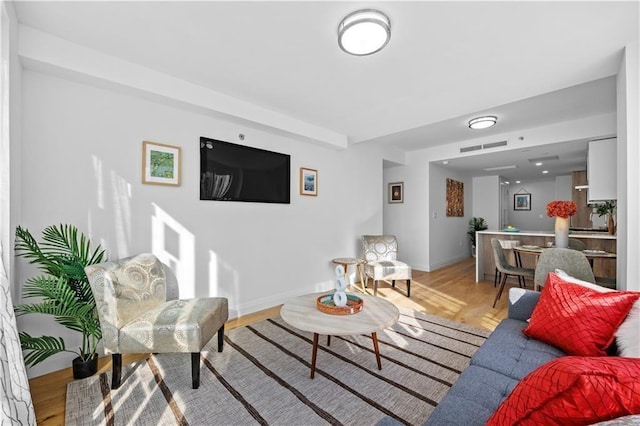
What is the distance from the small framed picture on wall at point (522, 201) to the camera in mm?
8836

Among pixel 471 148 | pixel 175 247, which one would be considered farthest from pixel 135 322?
pixel 471 148

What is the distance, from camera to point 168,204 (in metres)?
2.67

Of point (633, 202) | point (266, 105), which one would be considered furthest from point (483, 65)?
point (266, 105)

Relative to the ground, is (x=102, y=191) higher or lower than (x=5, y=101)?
lower

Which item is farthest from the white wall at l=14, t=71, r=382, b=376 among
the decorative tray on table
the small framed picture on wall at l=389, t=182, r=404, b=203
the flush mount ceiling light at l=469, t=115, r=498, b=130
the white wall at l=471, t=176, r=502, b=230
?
the white wall at l=471, t=176, r=502, b=230

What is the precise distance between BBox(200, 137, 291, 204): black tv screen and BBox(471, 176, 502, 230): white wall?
245 inches

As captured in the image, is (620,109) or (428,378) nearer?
(428,378)

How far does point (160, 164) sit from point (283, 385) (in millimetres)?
2192

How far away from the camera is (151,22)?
5.93 feet

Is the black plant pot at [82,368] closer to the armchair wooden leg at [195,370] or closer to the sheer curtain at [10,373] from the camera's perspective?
the sheer curtain at [10,373]

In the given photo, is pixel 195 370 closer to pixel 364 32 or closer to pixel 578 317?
pixel 578 317

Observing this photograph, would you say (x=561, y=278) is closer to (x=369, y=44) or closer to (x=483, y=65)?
(x=483, y=65)

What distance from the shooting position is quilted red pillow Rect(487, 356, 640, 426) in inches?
23.6

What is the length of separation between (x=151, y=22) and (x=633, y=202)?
3420 mm
